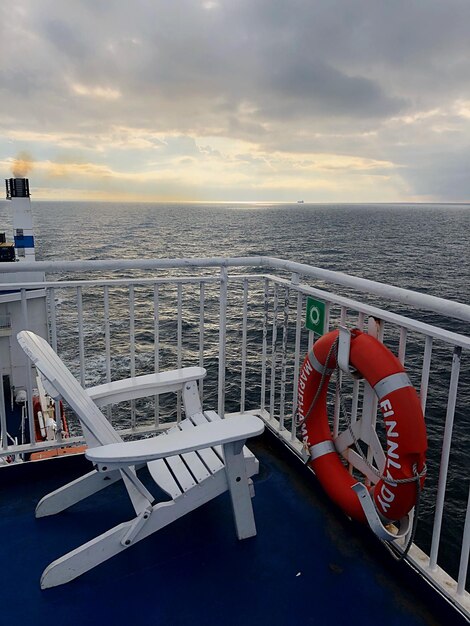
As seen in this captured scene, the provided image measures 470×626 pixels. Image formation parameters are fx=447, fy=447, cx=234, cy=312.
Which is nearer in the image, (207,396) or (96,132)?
(207,396)

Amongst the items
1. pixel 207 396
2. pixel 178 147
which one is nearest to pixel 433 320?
pixel 207 396

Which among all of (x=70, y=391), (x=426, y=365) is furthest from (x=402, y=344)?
(x=70, y=391)

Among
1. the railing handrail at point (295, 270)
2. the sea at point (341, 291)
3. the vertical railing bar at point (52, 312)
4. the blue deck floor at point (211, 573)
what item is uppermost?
the railing handrail at point (295, 270)

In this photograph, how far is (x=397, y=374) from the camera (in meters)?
1.57

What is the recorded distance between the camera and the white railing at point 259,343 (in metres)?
1.62

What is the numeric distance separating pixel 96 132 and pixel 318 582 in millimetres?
55828

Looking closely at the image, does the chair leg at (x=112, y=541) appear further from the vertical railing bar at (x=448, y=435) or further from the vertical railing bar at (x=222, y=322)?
the vertical railing bar at (x=222, y=322)

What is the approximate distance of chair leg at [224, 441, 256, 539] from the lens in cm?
170

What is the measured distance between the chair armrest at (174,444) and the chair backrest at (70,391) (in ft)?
0.44

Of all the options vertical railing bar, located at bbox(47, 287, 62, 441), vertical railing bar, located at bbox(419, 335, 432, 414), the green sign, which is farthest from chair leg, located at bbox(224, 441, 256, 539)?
vertical railing bar, located at bbox(47, 287, 62, 441)

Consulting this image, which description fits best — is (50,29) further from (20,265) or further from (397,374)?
(397,374)

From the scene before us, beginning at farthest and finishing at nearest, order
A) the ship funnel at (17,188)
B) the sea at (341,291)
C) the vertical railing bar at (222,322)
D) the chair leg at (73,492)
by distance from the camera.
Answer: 1. the ship funnel at (17,188)
2. the sea at (341,291)
3. the vertical railing bar at (222,322)
4. the chair leg at (73,492)

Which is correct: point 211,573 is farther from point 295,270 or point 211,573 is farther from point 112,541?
point 295,270

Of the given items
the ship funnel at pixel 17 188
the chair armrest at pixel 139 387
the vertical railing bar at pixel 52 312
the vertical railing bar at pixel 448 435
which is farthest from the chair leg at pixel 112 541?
the ship funnel at pixel 17 188
